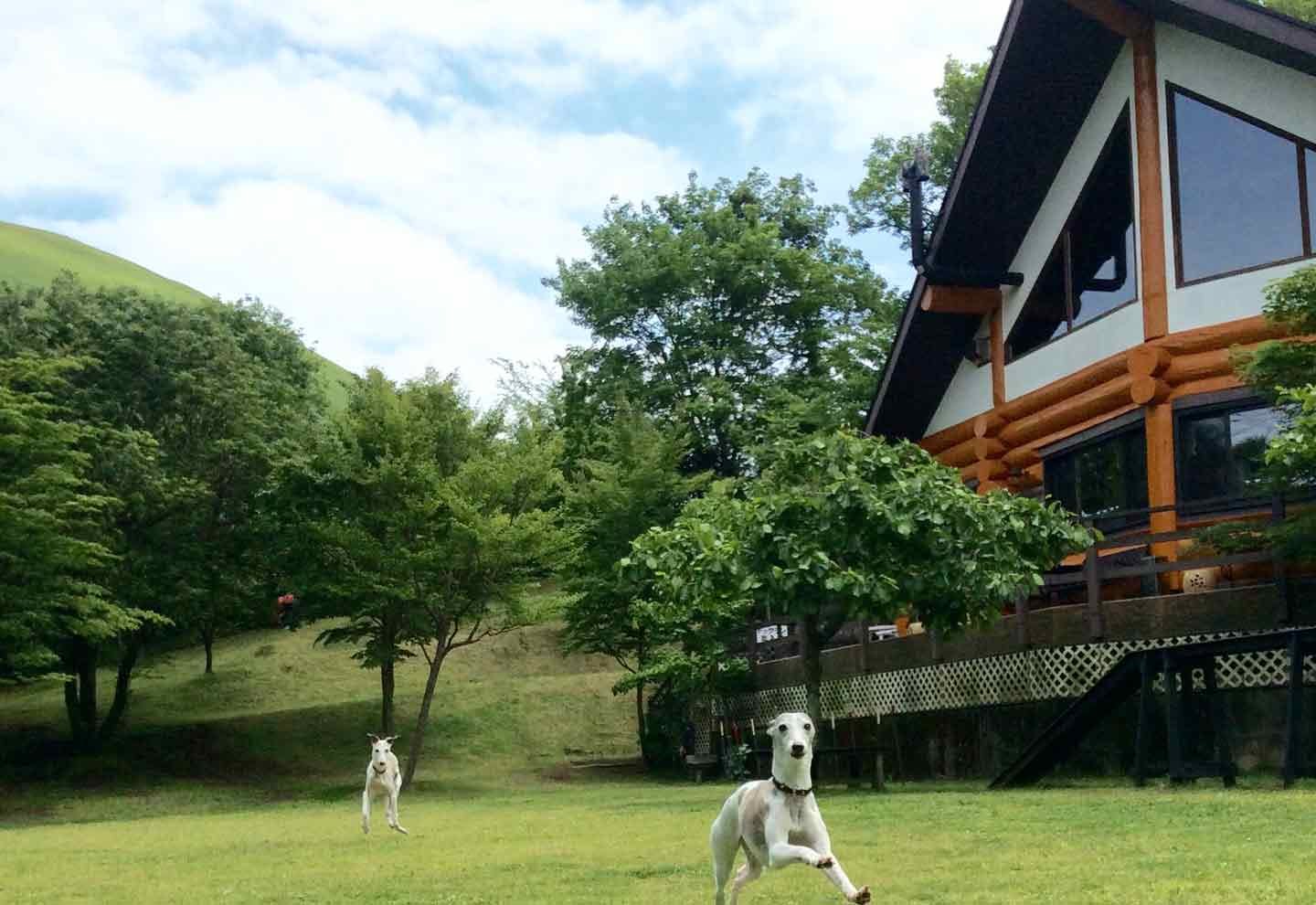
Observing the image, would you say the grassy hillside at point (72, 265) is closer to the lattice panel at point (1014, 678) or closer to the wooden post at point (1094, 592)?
the lattice panel at point (1014, 678)

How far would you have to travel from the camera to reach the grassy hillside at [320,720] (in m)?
36.1

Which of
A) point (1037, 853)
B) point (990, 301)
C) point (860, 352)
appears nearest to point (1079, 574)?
point (990, 301)

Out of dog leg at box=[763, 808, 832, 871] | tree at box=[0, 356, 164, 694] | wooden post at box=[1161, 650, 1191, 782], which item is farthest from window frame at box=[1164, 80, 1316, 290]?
tree at box=[0, 356, 164, 694]

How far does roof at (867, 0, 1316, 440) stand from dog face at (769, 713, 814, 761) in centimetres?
1437

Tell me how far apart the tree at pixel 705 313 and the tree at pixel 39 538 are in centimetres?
1564

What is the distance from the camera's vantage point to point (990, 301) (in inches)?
1001

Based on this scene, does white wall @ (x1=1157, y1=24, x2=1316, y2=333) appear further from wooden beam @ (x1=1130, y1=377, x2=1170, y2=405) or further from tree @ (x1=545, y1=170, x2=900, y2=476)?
tree @ (x1=545, y1=170, x2=900, y2=476)

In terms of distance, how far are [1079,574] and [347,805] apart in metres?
13.6

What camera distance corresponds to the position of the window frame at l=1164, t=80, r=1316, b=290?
1948 cm

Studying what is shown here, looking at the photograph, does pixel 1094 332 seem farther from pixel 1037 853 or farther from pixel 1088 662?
pixel 1037 853

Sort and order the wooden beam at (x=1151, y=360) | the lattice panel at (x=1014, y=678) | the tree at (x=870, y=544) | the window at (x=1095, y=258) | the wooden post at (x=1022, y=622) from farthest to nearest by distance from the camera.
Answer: the window at (x=1095, y=258)
the wooden beam at (x=1151, y=360)
the wooden post at (x=1022, y=622)
the tree at (x=870, y=544)
the lattice panel at (x=1014, y=678)

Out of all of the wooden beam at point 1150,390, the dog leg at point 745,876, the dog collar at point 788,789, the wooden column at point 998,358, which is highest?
the wooden column at point 998,358

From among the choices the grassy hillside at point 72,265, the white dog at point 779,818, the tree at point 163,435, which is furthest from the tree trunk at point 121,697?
the grassy hillside at point 72,265

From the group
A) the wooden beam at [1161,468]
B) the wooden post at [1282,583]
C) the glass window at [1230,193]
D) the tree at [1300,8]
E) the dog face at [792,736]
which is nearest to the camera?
the dog face at [792,736]
